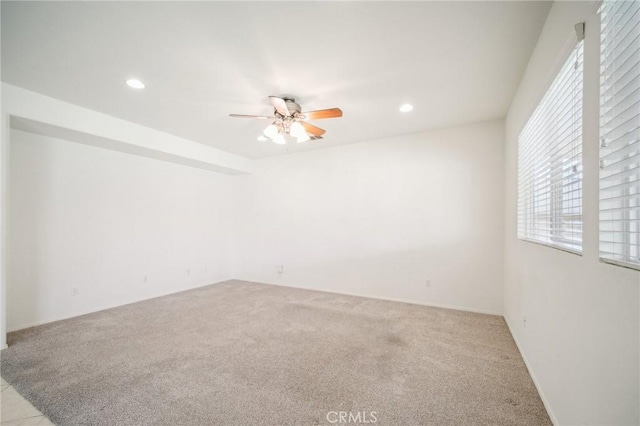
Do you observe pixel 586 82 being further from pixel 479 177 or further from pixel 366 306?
pixel 366 306

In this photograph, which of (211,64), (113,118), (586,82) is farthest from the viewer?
(113,118)

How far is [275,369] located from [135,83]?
3.01m

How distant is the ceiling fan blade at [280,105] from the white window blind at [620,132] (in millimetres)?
2080

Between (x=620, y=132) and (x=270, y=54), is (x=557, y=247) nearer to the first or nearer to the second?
(x=620, y=132)

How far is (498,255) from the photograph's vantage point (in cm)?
352

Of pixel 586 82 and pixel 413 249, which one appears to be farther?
pixel 413 249

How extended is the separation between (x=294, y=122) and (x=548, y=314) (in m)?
2.67

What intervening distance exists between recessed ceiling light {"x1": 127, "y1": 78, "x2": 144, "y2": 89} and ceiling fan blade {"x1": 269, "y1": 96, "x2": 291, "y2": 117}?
4.33 feet

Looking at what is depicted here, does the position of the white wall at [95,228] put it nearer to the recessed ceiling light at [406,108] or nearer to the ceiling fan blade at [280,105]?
the ceiling fan blade at [280,105]

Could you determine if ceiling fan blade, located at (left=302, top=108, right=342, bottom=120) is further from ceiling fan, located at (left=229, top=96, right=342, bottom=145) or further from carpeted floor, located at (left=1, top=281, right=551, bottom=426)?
carpeted floor, located at (left=1, top=281, right=551, bottom=426)

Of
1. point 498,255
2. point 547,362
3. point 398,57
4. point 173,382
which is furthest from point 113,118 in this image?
point 498,255

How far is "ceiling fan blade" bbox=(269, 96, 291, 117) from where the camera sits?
7.97ft

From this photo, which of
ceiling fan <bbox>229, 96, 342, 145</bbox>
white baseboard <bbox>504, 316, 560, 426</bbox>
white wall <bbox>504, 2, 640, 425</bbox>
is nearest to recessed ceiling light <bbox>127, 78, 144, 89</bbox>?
ceiling fan <bbox>229, 96, 342, 145</bbox>

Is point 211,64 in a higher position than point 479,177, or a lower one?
higher
